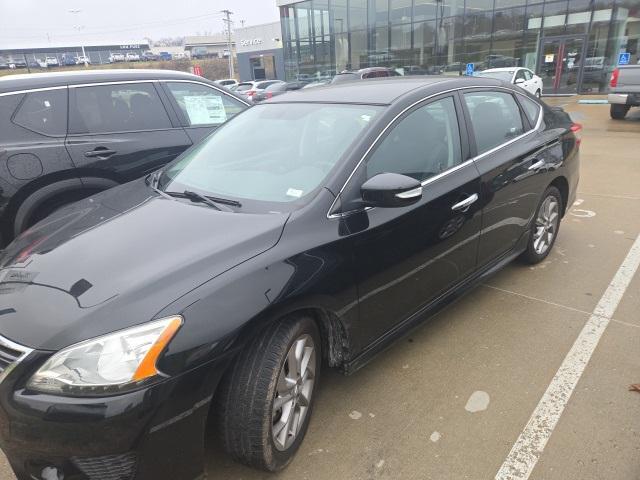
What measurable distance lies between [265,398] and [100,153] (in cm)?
305

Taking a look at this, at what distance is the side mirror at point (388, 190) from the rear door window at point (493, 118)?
109 cm

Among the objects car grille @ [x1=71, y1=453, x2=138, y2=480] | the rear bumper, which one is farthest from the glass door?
car grille @ [x1=71, y1=453, x2=138, y2=480]

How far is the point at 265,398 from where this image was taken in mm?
1924

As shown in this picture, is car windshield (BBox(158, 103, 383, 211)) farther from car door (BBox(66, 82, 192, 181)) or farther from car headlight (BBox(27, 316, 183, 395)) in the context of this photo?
car door (BBox(66, 82, 192, 181))

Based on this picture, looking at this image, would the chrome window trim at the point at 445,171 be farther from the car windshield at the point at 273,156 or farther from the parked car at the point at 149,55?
the parked car at the point at 149,55

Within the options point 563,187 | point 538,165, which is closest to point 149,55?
point 563,187

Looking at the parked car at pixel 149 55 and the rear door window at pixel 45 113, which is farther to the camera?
the parked car at pixel 149 55

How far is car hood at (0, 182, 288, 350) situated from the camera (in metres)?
1.74

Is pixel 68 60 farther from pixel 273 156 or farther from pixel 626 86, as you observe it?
pixel 273 156

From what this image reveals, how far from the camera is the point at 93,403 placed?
5.23 feet

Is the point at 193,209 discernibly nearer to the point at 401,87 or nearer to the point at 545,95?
the point at 401,87

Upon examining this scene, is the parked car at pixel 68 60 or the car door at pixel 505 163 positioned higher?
the parked car at pixel 68 60

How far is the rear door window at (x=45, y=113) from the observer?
382cm

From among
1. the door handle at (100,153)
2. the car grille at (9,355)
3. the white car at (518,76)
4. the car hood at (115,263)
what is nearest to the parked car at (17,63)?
the white car at (518,76)
